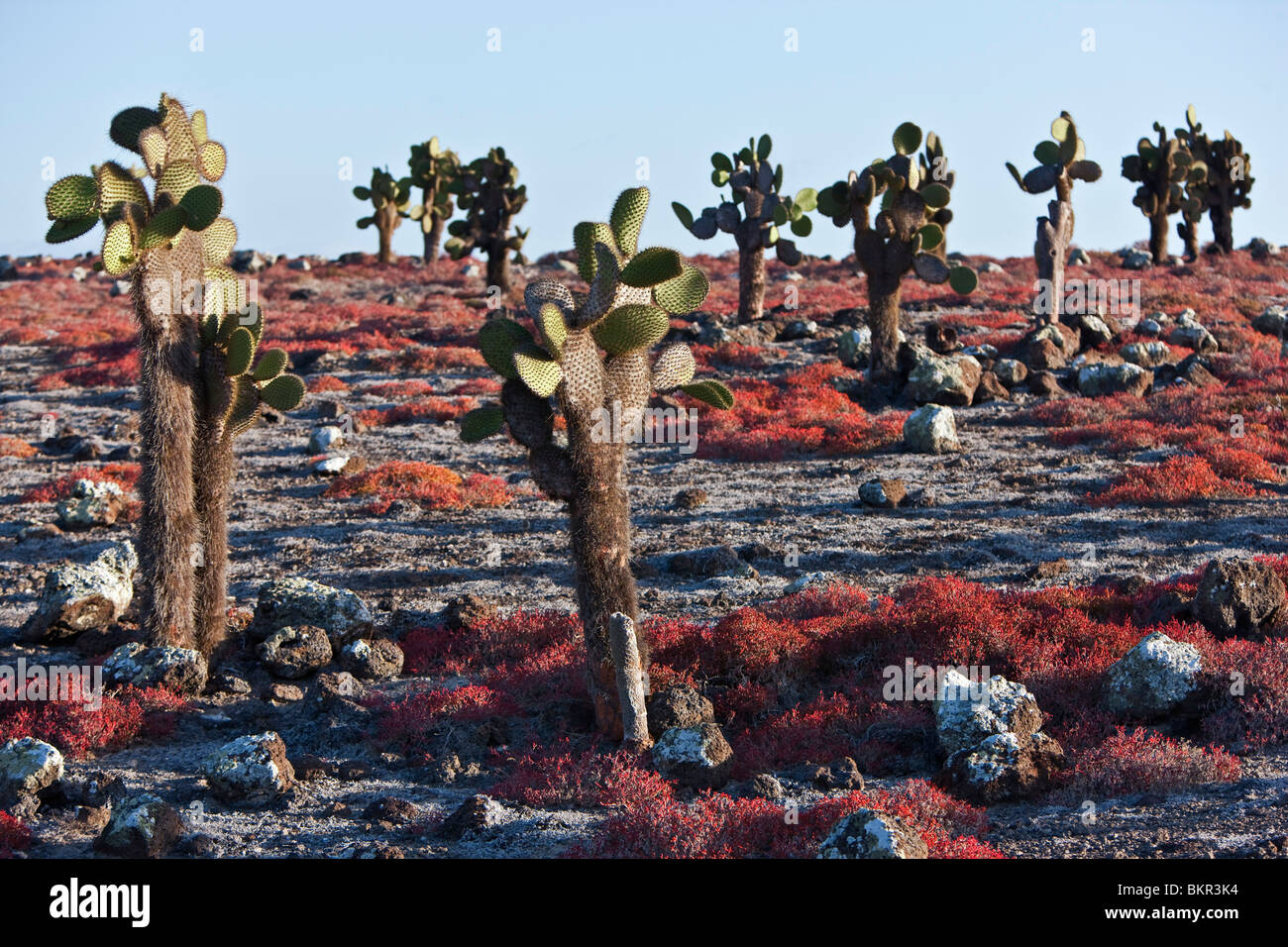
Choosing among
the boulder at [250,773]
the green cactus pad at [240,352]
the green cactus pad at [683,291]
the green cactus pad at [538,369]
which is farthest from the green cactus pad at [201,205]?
the boulder at [250,773]

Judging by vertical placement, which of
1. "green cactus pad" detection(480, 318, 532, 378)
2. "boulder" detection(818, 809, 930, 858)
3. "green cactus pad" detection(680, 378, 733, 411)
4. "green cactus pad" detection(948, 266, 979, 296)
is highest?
"green cactus pad" detection(948, 266, 979, 296)

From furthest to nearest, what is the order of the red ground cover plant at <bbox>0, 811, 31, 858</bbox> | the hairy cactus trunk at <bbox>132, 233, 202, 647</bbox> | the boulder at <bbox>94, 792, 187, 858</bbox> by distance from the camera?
the hairy cactus trunk at <bbox>132, 233, 202, 647</bbox> < the red ground cover plant at <bbox>0, 811, 31, 858</bbox> < the boulder at <bbox>94, 792, 187, 858</bbox>

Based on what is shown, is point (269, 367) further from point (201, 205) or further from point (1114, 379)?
point (1114, 379)

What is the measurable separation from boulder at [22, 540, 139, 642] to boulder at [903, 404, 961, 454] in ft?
38.1

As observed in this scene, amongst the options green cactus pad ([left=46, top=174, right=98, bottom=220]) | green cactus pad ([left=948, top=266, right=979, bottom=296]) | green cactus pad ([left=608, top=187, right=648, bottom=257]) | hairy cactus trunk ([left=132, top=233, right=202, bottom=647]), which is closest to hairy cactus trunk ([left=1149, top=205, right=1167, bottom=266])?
green cactus pad ([left=948, top=266, right=979, bottom=296])

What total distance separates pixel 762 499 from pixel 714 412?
18.3 feet

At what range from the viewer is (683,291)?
858 centimetres

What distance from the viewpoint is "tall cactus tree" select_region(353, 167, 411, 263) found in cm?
4912

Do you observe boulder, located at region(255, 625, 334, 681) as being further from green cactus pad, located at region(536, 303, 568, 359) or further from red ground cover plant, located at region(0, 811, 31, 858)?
green cactus pad, located at region(536, 303, 568, 359)

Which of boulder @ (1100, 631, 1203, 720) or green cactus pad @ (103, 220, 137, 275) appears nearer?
boulder @ (1100, 631, 1203, 720)

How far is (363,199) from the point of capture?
163ft
